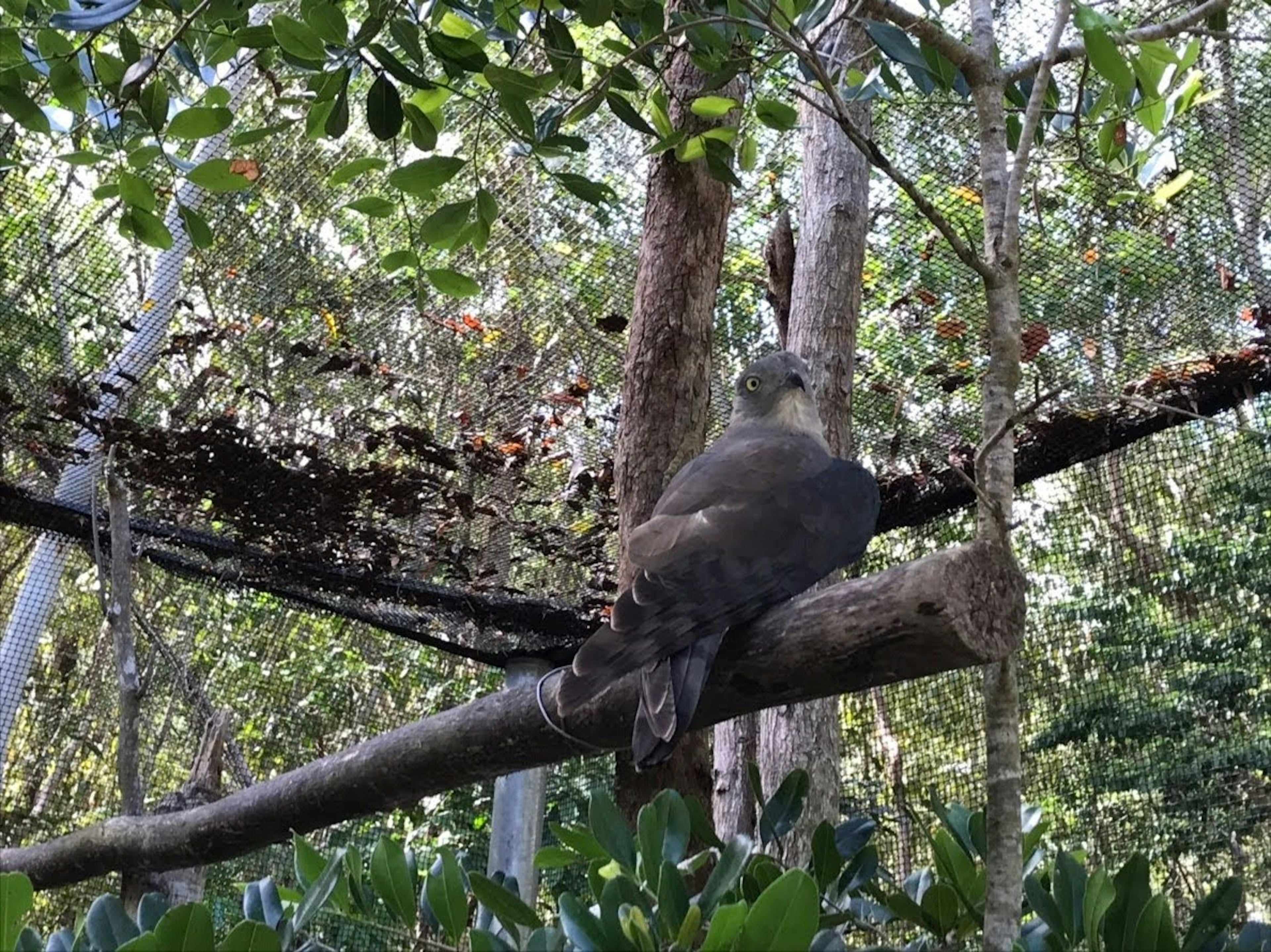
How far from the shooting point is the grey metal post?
9.91 feet

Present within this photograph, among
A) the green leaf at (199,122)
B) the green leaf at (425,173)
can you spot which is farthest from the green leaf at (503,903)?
the green leaf at (199,122)

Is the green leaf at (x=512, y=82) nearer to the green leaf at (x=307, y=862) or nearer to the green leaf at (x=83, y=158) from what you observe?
the green leaf at (x=83, y=158)

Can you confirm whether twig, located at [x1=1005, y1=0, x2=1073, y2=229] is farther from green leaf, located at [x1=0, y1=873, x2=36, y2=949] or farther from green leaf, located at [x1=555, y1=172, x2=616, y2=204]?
green leaf, located at [x1=0, y1=873, x2=36, y2=949]

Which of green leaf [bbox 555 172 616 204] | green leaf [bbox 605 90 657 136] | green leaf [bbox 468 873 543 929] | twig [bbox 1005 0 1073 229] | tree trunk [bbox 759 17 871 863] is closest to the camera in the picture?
green leaf [bbox 468 873 543 929]

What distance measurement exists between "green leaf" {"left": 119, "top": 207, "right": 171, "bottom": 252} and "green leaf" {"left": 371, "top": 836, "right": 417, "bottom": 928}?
1.11 meters

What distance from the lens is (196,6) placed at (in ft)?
6.08

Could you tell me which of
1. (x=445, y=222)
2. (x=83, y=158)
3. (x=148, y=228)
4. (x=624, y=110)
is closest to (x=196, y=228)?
(x=148, y=228)

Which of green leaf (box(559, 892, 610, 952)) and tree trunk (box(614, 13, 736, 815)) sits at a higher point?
tree trunk (box(614, 13, 736, 815))

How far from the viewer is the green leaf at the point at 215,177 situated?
1.94 metres

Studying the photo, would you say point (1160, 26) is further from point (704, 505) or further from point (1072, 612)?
point (1072, 612)

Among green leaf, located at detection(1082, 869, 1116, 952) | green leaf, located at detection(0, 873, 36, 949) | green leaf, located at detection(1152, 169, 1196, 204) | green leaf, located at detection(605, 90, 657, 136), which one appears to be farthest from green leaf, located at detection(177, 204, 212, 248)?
green leaf, located at detection(1152, 169, 1196, 204)

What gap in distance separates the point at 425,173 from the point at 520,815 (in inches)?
67.7

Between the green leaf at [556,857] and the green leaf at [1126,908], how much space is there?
639 millimetres

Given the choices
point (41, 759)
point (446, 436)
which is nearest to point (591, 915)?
point (446, 436)
